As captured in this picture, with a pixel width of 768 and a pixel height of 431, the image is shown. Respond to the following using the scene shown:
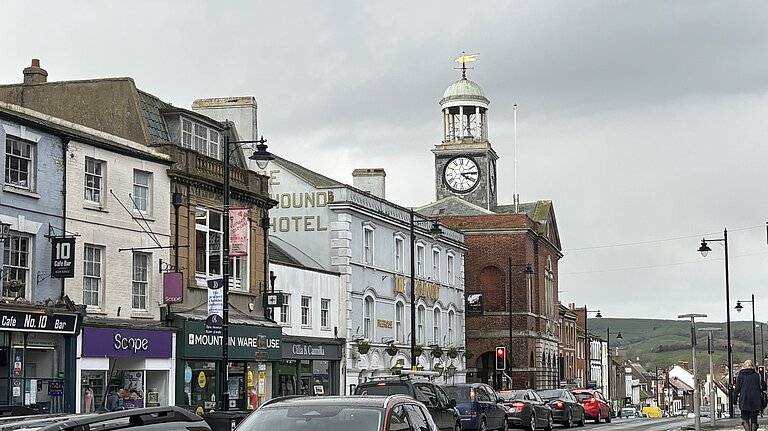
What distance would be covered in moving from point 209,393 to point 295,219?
14872 mm

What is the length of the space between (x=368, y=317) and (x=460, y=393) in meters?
18.2

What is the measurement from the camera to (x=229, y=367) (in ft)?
123

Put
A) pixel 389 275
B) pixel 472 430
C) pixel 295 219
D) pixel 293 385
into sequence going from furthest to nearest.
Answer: pixel 389 275 → pixel 295 219 → pixel 293 385 → pixel 472 430

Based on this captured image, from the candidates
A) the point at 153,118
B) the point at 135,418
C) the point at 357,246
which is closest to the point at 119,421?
the point at 135,418

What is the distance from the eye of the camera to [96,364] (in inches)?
1212

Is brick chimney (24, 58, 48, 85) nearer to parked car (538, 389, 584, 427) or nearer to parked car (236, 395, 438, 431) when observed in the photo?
parked car (538, 389, 584, 427)

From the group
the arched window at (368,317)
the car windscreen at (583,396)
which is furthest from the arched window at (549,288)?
the arched window at (368,317)

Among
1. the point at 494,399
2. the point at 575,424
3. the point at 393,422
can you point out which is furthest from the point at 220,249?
the point at 393,422

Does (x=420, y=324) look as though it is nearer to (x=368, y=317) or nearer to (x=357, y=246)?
(x=368, y=317)

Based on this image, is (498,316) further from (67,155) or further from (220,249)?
(67,155)

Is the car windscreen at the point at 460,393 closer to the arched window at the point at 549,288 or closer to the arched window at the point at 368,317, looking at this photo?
the arched window at the point at 368,317

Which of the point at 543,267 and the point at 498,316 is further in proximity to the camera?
the point at 543,267

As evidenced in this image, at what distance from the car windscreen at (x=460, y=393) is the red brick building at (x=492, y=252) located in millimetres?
35379

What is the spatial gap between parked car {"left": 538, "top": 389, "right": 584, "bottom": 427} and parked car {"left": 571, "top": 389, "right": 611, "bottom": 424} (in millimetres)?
4083
